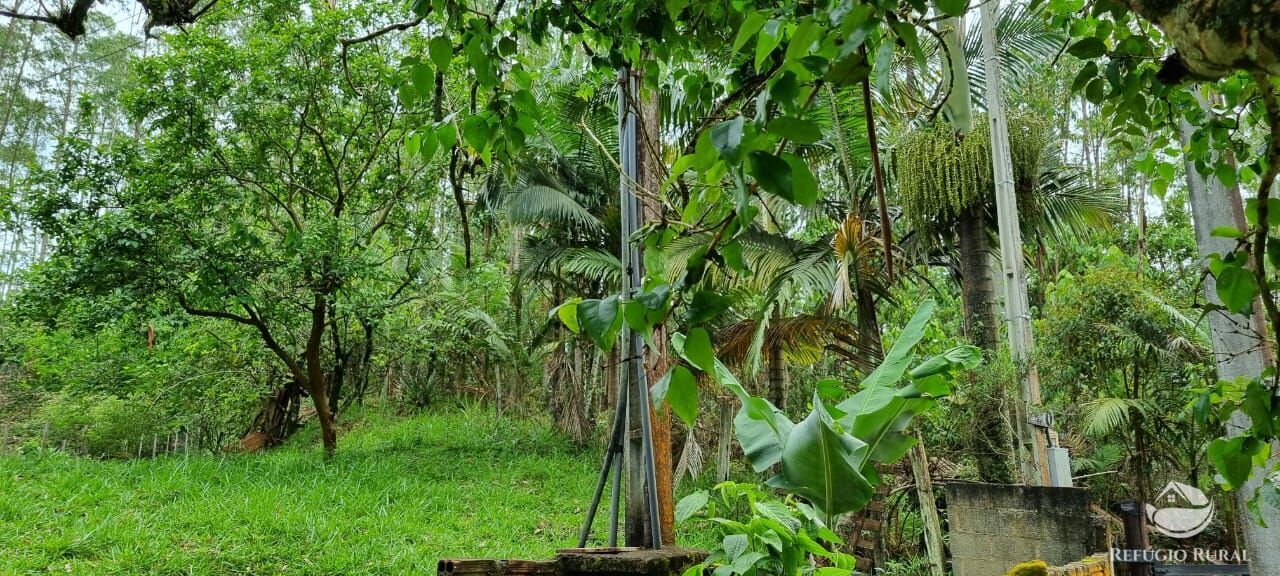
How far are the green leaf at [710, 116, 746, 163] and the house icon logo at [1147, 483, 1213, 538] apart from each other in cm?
672

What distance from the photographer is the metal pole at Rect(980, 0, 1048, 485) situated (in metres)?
5.23

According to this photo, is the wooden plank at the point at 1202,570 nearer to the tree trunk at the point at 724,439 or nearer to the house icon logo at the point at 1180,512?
the house icon logo at the point at 1180,512

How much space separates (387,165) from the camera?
933 cm

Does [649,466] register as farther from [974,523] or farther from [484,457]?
[484,457]

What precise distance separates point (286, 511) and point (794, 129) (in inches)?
278

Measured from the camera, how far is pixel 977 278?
6254mm

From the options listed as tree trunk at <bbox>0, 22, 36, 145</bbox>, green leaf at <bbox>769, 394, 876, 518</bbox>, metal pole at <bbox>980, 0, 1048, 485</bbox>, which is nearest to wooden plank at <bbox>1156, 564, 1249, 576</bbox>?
metal pole at <bbox>980, 0, 1048, 485</bbox>

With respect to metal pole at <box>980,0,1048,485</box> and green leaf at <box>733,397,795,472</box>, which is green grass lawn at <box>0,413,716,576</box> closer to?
metal pole at <box>980,0,1048,485</box>

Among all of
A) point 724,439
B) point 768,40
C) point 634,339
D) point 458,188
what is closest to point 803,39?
point 768,40

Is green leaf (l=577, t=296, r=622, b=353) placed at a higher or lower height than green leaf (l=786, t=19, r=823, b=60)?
lower

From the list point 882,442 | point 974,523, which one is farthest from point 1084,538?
point 882,442

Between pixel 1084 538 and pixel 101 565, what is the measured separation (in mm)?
6182

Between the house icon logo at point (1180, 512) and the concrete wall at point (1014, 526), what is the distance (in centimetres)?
188

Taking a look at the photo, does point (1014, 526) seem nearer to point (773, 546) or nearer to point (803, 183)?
point (773, 546)
